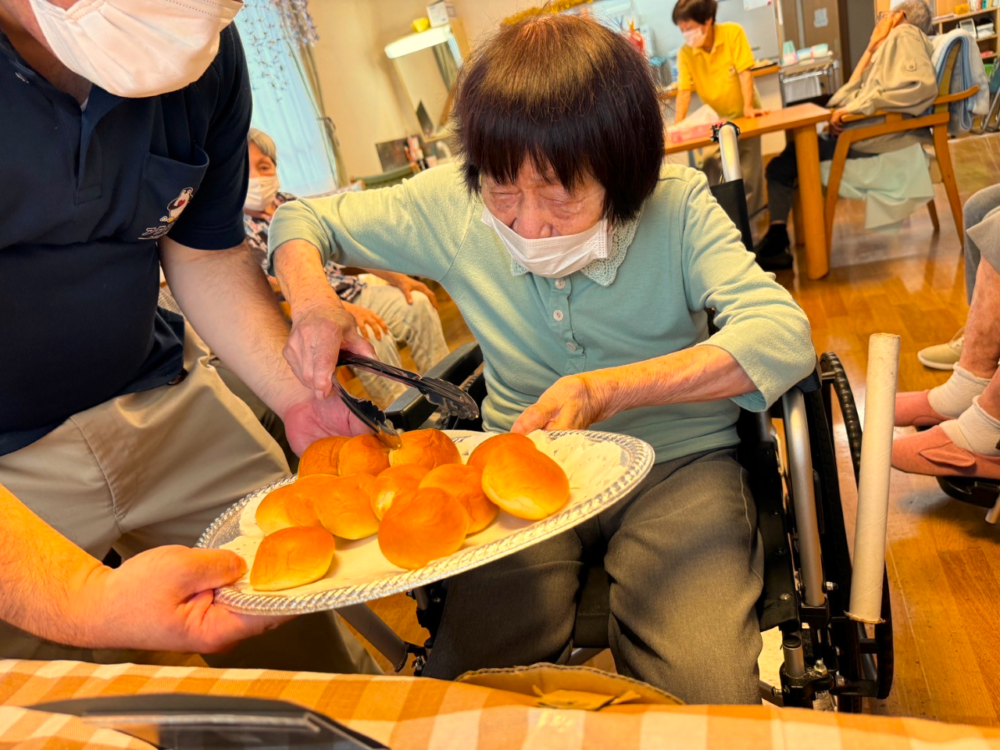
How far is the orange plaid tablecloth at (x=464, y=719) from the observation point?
0.43 metres

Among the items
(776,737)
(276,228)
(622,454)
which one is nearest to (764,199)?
(276,228)

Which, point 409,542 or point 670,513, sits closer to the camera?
point 409,542

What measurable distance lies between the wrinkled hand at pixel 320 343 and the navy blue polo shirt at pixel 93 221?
251 mm

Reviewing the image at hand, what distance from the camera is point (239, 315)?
1263mm

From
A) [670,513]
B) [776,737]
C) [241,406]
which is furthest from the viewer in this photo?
[241,406]

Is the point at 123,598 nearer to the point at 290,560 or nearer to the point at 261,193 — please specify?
the point at 290,560

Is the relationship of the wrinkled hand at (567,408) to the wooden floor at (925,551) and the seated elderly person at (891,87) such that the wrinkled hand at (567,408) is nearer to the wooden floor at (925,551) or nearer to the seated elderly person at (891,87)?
the wooden floor at (925,551)

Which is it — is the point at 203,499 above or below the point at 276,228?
below

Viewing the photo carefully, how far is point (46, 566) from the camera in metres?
0.75

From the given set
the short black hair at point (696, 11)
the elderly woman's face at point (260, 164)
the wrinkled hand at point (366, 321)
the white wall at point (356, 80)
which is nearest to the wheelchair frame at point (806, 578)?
the wrinkled hand at point (366, 321)

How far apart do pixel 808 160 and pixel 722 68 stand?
1.32 m

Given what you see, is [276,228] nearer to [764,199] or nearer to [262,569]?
[262,569]

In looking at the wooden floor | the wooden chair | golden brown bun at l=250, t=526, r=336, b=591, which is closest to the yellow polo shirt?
the wooden chair

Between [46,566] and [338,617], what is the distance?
0.72 meters
